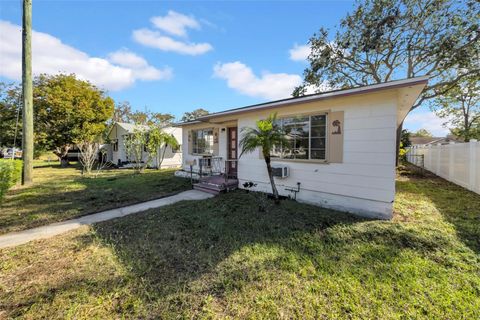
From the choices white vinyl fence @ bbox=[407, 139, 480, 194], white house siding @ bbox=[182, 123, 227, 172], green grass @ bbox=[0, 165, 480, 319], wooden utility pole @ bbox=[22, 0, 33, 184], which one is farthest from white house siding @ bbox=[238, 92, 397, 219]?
wooden utility pole @ bbox=[22, 0, 33, 184]

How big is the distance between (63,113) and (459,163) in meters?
25.1

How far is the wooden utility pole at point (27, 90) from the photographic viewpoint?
825 centimetres

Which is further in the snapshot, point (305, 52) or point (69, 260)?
point (305, 52)

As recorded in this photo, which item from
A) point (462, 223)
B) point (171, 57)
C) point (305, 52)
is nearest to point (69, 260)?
point (462, 223)

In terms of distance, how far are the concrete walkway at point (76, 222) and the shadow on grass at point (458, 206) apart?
619 centimetres

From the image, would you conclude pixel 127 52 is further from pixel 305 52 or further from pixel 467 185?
pixel 467 185

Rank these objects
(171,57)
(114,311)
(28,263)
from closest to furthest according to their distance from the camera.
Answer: (114,311)
(28,263)
(171,57)

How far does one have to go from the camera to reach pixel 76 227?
14.3 feet

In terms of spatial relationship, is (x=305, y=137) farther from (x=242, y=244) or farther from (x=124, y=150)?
(x=124, y=150)

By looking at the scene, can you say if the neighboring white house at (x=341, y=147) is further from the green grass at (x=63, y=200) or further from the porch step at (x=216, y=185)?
the green grass at (x=63, y=200)

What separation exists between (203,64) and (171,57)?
5.95 ft

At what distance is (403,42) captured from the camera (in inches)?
451

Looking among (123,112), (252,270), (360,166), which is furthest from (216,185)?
(123,112)

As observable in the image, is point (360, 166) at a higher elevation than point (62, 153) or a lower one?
lower
